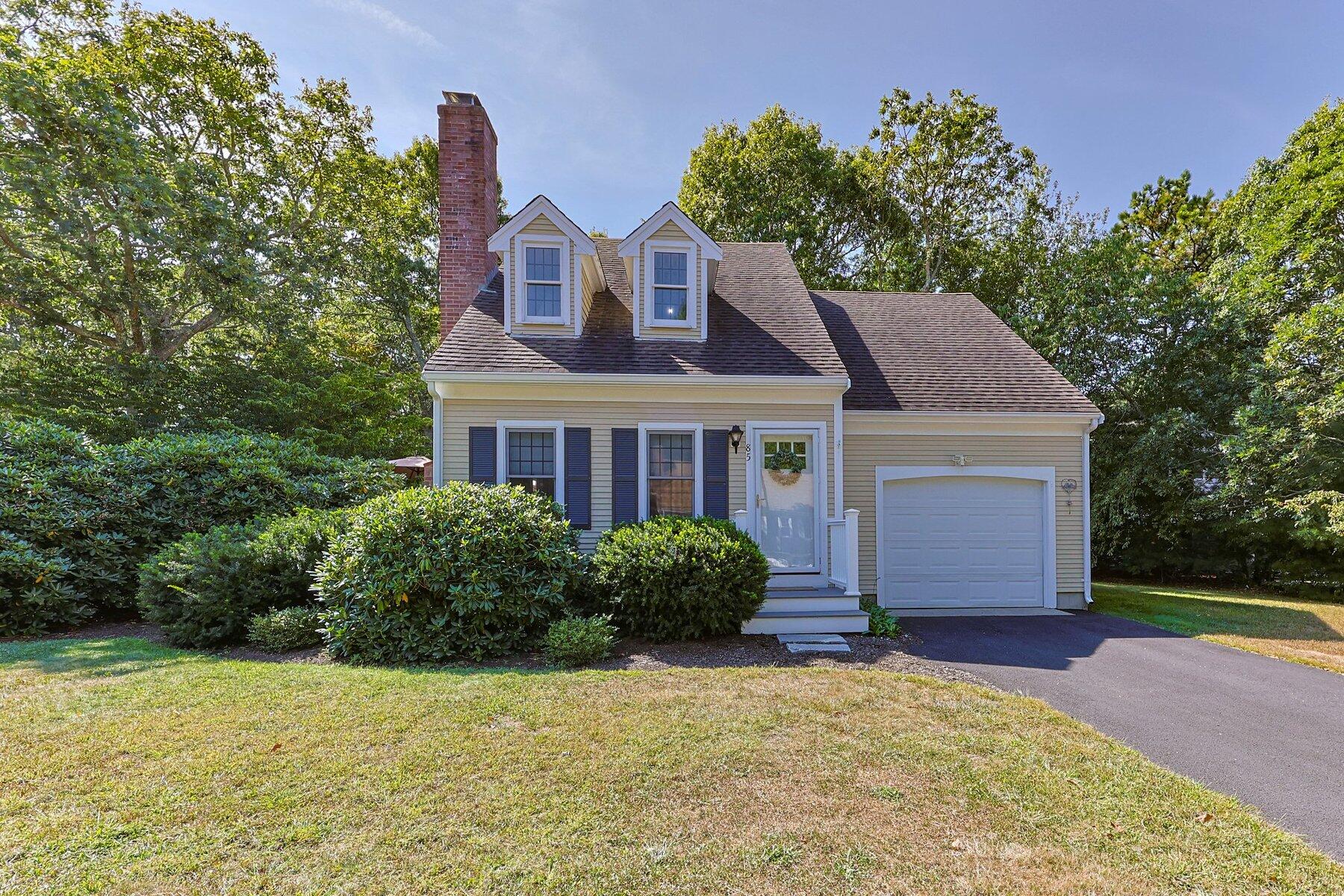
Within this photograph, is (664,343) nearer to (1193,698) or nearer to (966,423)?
(966,423)

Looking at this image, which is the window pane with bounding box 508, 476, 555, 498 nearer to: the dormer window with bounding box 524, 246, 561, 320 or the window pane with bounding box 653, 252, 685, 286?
the dormer window with bounding box 524, 246, 561, 320

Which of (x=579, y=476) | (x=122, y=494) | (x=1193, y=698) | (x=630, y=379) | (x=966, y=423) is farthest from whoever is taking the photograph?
(x=966, y=423)

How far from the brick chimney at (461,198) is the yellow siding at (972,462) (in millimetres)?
7574

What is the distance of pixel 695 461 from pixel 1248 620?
9412 mm

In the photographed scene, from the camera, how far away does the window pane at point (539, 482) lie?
8.35 m

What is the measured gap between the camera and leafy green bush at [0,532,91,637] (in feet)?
21.8

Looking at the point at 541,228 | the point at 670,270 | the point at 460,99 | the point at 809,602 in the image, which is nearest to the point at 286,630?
the point at 809,602

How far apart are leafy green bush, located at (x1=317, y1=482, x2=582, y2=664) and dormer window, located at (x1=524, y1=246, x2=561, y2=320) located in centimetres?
374

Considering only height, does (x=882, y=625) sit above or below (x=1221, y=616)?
above

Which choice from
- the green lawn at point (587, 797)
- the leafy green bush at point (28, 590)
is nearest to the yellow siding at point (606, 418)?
the green lawn at point (587, 797)

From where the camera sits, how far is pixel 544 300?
901cm

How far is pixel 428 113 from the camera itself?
10.5 metres

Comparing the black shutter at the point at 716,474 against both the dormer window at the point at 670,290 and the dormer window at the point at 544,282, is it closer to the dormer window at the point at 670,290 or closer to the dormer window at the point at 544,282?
the dormer window at the point at 670,290

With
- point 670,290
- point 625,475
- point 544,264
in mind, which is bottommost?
point 625,475
